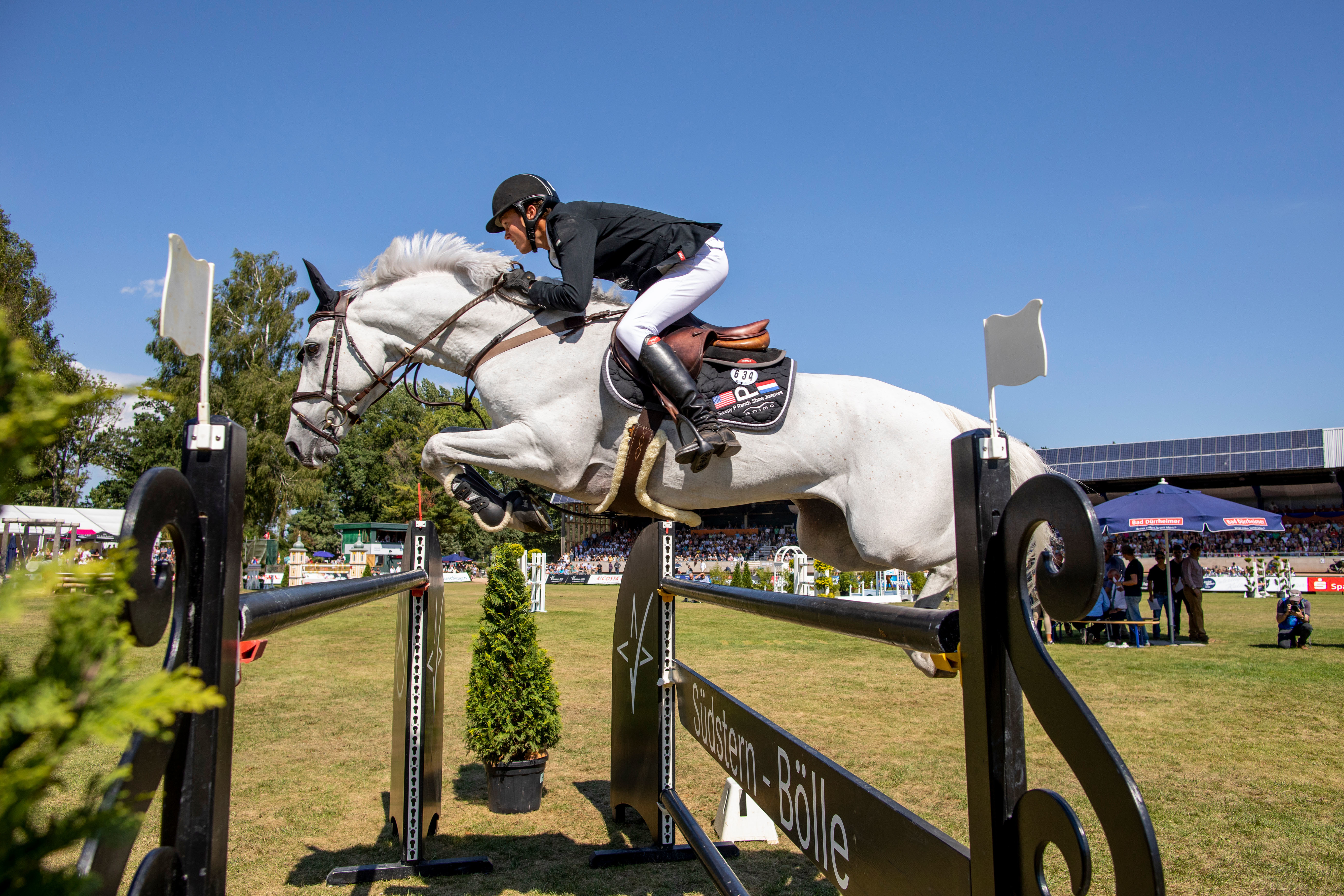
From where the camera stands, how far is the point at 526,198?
2885mm

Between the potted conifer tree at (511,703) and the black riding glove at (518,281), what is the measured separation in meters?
1.93

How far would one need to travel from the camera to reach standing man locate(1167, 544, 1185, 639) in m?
11.1

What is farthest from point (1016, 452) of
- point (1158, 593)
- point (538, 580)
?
point (538, 580)

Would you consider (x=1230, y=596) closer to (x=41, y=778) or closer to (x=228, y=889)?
(x=228, y=889)

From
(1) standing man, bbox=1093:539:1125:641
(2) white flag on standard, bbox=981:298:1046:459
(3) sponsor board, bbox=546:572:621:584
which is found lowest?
(3) sponsor board, bbox=546:572:621:584

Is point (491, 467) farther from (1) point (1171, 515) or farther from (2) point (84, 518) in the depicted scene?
(2) point (84, 518)

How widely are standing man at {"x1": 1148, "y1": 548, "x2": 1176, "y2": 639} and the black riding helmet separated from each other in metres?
11.4

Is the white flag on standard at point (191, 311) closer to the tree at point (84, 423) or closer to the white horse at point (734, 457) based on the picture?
A: the tree at point (84, 423)

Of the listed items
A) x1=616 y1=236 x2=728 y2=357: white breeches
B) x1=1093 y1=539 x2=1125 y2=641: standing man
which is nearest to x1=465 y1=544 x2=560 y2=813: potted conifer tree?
x1=616 y1=236 x2=728 y2=357: white breeches

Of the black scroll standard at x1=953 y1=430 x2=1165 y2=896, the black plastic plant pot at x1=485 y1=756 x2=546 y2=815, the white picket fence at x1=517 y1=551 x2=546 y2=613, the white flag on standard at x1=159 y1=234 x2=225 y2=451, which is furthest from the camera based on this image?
the white picket fence at x1=517 y1=551 x2=546 y2=613

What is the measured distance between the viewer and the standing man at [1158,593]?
39.5 feet

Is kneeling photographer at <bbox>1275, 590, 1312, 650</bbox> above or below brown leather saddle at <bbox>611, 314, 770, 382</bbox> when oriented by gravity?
below

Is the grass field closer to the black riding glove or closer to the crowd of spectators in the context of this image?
the black riding glove

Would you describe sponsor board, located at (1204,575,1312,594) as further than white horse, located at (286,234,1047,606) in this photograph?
Yes
